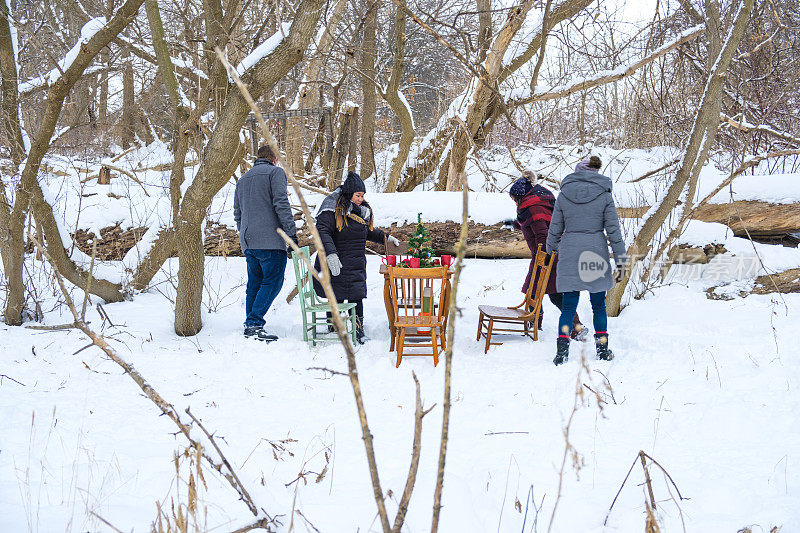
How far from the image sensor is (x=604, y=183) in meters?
Answer: 4.75

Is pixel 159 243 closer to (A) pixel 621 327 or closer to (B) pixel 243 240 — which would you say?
(B) pixel 243 240

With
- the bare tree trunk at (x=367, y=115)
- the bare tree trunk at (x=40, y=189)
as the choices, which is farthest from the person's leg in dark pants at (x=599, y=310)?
the bare tree trunk at (x=367, y=115)

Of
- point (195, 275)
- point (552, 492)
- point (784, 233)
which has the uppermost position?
point (784, 233)

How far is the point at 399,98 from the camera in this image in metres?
9.52

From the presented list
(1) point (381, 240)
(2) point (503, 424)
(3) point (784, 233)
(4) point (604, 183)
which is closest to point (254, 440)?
(2) point (503, 424)

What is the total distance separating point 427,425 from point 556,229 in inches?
85.5

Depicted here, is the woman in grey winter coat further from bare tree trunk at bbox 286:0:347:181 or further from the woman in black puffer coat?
bare tree trunk at bbox 286:0:347:181

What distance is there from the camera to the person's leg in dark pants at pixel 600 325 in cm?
482

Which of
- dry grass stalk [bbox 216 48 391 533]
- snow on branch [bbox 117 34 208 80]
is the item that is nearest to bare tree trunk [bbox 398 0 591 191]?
snow on branch [bbox 117 34 208 80]

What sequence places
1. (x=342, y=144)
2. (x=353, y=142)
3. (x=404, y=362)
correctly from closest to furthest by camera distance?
(x=404, y=362), (x=342, y=144), (x=353, y=142)

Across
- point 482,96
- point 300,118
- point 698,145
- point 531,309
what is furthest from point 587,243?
point 300,118

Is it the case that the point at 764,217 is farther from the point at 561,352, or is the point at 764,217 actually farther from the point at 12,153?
the point at 12,153

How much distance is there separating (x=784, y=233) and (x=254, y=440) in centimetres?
684

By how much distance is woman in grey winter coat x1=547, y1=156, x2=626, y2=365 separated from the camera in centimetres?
473
